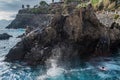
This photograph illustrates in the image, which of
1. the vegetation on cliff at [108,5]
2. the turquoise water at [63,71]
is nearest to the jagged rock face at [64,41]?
the turquoise water at [63,71]

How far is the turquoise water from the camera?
50.8m

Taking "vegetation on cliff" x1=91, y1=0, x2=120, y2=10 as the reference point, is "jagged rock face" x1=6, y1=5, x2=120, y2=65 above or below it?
below

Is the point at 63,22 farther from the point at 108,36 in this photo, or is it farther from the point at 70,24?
the point at 108,36

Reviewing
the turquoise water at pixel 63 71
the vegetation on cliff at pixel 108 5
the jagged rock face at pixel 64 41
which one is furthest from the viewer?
the vegetation on cliff at pixel 108 5

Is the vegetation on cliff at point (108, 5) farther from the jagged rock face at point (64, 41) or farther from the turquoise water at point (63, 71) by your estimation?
the turquoise water at point (63, 71)

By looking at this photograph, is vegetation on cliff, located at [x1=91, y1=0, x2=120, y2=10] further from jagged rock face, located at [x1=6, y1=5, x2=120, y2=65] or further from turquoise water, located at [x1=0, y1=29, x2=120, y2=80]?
turquoise water, located at [x1=0, y1=29, x2=120, y2=80]

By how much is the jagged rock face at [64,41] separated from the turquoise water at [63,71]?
2505 mm

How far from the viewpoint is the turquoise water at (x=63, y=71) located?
5078 cm

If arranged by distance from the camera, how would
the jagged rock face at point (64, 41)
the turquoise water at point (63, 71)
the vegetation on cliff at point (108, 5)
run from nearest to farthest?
the turquoise water at point (63, 71)
the jagged rock face at point (64, 41)
the vegetation on cliff at point (108, 5)

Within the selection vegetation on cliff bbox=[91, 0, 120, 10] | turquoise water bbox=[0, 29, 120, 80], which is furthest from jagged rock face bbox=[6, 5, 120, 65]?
vegetation on cliff bbox=[91, 0, 120, 10]

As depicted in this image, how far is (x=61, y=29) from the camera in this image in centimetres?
6372

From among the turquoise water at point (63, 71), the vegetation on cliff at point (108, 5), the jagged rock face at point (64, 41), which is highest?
the vegetation on cliff at point (108, 5)

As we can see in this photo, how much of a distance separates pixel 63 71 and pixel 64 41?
32.0 ft

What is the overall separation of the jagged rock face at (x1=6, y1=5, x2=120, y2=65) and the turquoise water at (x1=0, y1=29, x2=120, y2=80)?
2505 mm
